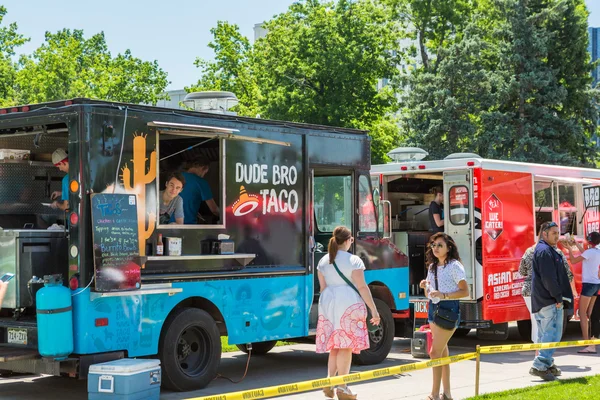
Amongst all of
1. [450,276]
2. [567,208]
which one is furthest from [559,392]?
[567,208]

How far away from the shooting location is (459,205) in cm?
1323

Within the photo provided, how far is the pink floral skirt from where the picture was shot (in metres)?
8.41

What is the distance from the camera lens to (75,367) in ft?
27.1

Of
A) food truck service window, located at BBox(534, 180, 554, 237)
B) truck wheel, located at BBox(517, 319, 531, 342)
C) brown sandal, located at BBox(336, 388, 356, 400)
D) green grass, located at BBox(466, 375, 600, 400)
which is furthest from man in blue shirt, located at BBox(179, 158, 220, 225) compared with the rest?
truck wheel, located at BBox(517, 319, 531, 342)

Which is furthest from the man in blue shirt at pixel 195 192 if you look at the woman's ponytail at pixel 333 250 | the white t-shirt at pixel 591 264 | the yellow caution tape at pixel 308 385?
the white t-shirt at pixel 591 264

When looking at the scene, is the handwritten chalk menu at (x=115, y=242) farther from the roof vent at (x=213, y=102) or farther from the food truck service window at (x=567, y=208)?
the food truck service window at (x=567, y=208)

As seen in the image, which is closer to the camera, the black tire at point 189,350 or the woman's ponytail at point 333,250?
the woman's ponytail at point 333,250

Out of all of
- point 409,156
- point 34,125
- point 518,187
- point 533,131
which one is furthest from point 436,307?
point 533,131

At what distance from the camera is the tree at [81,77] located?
35.0 m

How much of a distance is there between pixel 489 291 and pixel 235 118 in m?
5.11

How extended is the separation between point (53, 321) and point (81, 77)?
1289 inches

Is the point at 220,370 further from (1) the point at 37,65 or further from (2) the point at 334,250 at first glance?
(1) the point at 37,65

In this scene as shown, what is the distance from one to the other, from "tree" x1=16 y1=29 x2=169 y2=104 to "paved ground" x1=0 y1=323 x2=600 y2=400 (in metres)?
23.9

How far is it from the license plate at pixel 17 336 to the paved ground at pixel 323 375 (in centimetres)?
87
